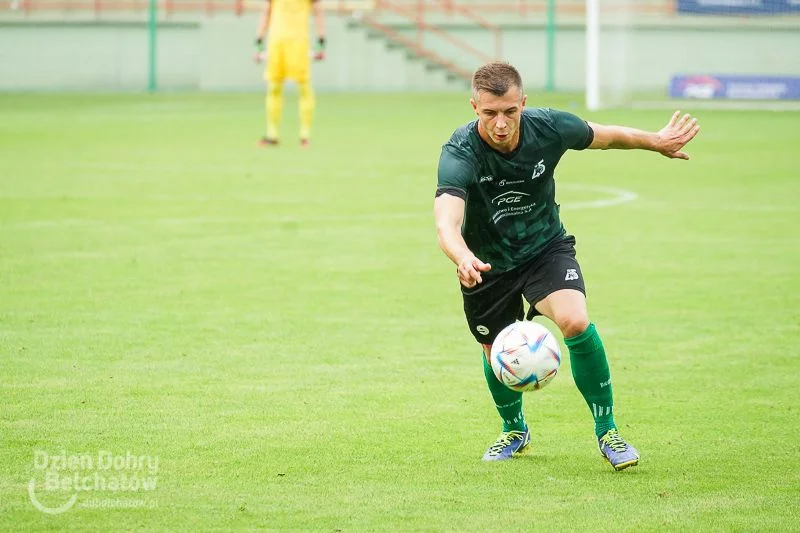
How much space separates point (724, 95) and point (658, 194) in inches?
674

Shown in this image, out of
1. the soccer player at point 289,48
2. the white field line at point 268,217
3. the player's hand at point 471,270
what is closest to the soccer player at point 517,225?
the player's hand at point 471,270

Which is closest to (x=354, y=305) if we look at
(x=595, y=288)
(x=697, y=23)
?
Answer: (x=595, y=288)

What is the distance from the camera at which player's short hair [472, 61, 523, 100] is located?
6215 millimetres

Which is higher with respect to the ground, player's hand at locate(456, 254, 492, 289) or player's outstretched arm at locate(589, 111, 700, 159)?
player's outstretched arm at locate(589, 111, 700, 159)

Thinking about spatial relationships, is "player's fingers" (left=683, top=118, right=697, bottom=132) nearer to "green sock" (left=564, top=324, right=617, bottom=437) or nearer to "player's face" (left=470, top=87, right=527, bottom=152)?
"player's face" (left=470, top=87, right=527, bottom=152)

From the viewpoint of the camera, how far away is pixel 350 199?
54.2 feet

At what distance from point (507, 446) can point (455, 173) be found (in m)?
1.25

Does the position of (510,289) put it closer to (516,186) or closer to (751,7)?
(516,186)

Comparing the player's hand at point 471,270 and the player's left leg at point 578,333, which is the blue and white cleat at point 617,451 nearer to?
the player's left leg at point 578,333

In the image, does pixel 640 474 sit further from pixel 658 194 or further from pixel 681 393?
pixel 658 194

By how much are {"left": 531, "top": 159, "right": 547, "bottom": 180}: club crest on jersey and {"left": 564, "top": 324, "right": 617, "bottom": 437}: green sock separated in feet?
2.40

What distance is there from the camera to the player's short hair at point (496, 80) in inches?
245

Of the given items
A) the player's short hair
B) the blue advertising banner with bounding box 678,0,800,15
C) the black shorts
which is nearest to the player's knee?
the black shorts

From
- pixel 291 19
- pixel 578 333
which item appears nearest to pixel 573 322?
pixel 578 333
